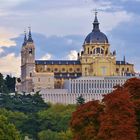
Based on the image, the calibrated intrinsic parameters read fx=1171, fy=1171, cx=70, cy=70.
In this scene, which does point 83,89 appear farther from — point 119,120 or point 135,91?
point 119,120

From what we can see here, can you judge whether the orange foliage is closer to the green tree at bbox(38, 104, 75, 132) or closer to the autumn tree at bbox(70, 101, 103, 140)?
the autumn tree at bbox(70, 101, 103, 140)

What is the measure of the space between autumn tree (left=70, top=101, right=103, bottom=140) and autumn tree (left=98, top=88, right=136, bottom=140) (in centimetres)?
171

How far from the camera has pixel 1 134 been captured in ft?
249

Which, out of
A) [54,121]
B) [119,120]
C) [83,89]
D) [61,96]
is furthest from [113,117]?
[83,89]

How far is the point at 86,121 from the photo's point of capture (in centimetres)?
6362

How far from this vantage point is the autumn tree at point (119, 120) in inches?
2339

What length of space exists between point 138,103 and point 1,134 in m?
16.5

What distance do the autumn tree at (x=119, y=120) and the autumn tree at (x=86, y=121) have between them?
1.71m

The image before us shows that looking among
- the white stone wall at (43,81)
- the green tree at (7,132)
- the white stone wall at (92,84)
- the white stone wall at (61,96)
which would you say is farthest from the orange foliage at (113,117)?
the white stone wall at (43,81)

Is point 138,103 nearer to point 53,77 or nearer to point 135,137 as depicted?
point 135,137

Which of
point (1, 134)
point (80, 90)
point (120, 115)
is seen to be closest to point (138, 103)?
point (120, 115)

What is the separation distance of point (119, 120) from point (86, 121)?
4068 mm

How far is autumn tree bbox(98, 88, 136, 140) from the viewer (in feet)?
195

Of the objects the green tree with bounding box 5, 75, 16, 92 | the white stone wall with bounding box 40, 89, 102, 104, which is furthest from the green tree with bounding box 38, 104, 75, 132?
the green tree with bounding box 5, 75, 16, 92
